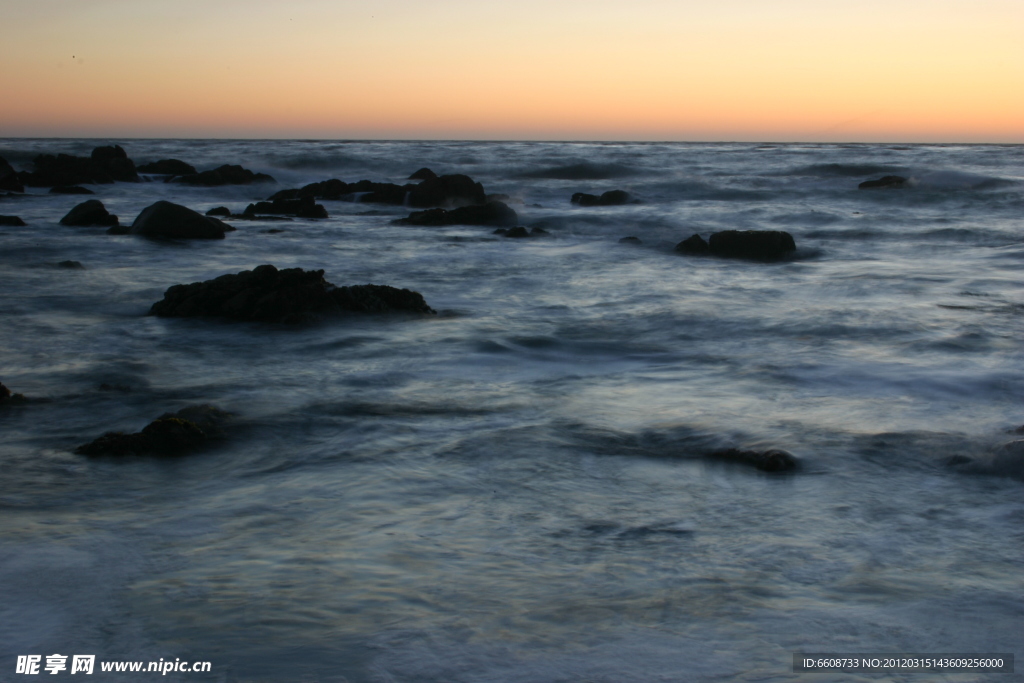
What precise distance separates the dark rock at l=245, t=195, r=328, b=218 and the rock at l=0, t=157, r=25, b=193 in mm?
9361

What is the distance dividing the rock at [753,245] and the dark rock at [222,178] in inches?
860

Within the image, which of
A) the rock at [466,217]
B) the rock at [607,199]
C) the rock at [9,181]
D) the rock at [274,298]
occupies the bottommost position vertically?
the rock at [274,298]

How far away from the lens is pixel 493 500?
4051 millimetres

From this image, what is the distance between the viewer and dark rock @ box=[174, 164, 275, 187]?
3095 cm

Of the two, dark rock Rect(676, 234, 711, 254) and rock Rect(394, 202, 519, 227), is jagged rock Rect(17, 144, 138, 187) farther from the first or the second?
dark rock Rect(676, 234, 711, 254)

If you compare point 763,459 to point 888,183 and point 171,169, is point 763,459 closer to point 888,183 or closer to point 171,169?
point 888,183

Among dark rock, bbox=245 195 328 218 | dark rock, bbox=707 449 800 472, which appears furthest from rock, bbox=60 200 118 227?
dark rock, bbox=707 449 800 472

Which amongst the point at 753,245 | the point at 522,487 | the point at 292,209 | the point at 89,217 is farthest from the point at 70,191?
the point at 522,487

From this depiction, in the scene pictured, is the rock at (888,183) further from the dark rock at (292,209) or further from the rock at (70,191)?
the rock at (70,191)

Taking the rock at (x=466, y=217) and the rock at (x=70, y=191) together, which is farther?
the rock at (x=70, y=191)

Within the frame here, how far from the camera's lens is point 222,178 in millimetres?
31250

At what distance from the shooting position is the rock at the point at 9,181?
25.7 metres

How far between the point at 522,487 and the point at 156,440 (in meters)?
1.93

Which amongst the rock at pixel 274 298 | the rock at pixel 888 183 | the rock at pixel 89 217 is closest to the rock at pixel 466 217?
the rock at pixel 89 217
